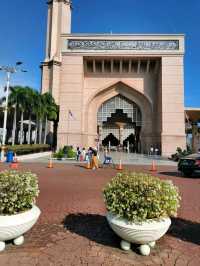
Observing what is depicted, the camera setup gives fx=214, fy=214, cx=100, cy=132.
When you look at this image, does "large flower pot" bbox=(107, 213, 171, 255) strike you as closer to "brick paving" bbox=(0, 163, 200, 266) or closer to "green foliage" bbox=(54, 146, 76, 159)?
"brick paving" bbox=(0, 163, 200, 266)

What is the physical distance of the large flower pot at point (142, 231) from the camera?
10.0 ft

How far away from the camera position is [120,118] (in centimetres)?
4350

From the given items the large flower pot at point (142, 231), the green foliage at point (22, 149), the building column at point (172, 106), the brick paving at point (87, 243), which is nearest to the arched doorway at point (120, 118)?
the building column at point (172, 106)

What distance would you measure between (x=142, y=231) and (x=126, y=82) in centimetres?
3534

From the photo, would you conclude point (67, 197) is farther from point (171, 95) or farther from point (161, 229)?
→ point (171, 95)

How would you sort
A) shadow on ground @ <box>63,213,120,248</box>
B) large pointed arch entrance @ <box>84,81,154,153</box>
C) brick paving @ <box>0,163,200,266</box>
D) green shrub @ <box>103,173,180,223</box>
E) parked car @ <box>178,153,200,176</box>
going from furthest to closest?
large pointed arch entrance @ <box>84,81,154,153</box> < parked car @ <box>178,153,200,176</box> < shadow on ground @ <box>63,213,120,248</box> < green shrub @ <box>103,173,180,223</box> < brick paving @ <box>0,163,200,266</box>

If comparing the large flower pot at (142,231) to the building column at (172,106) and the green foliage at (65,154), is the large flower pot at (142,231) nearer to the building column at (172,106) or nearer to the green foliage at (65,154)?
the green foliage at (65,154)

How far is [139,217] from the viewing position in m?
3.10

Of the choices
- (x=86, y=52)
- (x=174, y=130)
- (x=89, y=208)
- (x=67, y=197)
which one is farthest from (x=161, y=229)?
(x=86, y=52)

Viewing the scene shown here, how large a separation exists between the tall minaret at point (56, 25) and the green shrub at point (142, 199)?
42.3m

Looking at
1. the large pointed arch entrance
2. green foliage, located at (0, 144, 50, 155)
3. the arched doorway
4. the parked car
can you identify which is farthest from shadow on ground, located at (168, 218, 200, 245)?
the arched doorway

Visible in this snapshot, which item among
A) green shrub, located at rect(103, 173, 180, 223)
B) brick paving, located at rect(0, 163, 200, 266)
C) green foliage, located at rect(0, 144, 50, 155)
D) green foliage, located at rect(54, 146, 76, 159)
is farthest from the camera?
green foliage, located at rect(0, 144, 50, 155)

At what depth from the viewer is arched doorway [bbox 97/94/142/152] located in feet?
127

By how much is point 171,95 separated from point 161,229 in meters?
32.5
